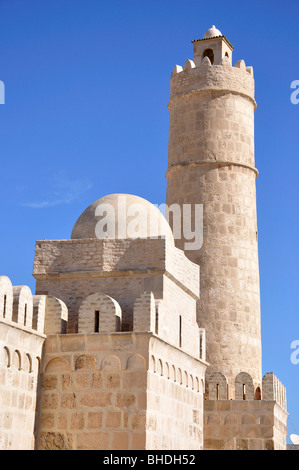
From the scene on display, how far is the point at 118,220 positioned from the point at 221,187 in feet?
15.4

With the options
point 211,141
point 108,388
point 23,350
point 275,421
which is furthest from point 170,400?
point 211,141

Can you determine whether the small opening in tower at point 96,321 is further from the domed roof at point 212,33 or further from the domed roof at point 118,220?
the domed roof at point 212,33

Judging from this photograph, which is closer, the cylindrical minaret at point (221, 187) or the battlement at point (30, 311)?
the battlement at point (30, 311)

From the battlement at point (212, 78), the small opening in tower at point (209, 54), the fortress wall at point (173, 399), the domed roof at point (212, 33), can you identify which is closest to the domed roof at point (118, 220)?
the fortress wall at point (173, 399)

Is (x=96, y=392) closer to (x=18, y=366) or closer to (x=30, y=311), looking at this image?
(x=18, y=366)

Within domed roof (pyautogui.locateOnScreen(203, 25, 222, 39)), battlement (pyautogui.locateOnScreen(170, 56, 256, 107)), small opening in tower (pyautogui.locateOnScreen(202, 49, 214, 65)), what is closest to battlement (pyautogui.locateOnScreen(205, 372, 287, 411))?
battlement (pyautogui.locateOnScreen(170, 56, 256, 107))

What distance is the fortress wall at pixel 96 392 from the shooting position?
10383 millimetres

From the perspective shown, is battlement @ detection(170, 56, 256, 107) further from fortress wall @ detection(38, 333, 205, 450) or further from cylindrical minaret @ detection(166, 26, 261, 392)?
fortress wall @ detection(38, 333, 205, 450)

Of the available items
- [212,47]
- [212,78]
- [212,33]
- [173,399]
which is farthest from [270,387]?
[212,33]

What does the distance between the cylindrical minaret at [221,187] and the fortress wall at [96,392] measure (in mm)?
5034

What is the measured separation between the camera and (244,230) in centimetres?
1625

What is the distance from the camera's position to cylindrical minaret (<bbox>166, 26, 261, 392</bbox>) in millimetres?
15719

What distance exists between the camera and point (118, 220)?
12023 millimetres
